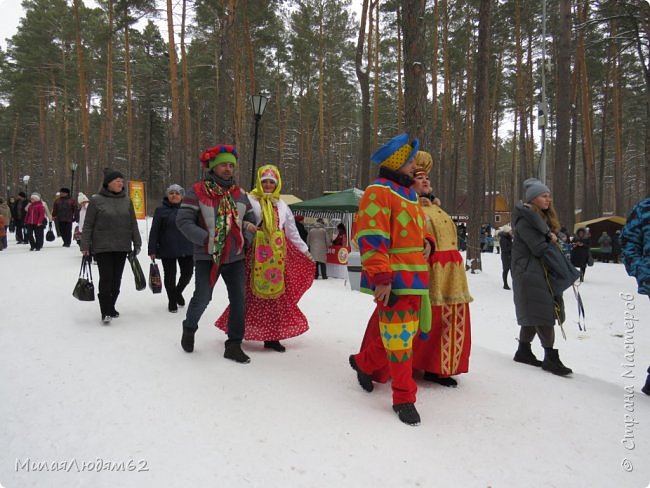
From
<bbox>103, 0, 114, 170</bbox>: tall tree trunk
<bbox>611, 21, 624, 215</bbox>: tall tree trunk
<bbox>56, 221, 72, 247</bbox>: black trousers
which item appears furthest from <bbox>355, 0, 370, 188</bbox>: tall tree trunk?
<bbox>611, 21, 624, 215</bbox>: tall tree trunk

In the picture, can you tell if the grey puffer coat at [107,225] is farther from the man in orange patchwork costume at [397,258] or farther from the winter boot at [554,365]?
the winter boot at [554,365]

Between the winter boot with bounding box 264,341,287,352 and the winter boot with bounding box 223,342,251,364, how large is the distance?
42cm

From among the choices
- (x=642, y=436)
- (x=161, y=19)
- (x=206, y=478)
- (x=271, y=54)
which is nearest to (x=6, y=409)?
(x=206, y=478)

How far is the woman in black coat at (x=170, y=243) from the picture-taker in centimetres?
573

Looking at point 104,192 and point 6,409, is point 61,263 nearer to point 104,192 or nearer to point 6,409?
point 104,192

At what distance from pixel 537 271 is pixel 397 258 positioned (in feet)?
6.36

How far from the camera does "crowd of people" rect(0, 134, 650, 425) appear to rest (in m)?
2.87

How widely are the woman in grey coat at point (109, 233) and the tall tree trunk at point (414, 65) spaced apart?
498 cm

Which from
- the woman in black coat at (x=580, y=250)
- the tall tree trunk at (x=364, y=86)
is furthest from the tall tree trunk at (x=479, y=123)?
the tall tree trunk at (x=364, y=86)

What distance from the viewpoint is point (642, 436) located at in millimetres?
2887

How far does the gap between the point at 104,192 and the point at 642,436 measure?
5.48 metres

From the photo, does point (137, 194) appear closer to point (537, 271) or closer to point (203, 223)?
point (203, 223)

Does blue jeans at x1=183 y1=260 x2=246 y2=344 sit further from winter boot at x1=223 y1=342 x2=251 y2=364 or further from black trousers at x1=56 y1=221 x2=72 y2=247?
black trousers at x1=56 y1=221 x2=72 y2=247

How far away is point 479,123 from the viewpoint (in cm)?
1187
